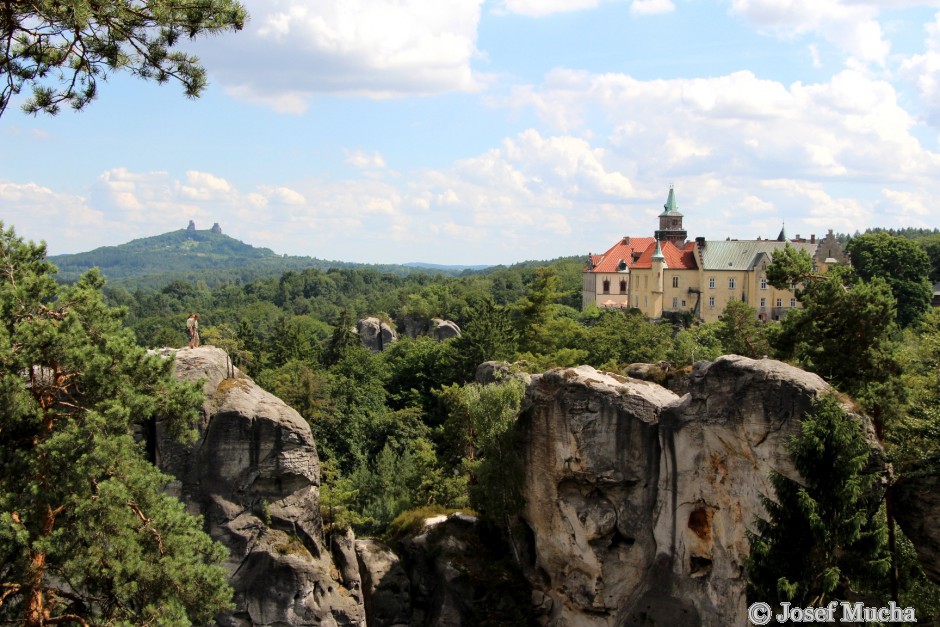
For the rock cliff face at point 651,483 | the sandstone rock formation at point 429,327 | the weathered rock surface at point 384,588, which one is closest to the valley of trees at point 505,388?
the rock cliff face at point 651,483

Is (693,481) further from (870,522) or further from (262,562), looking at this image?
(262,562)

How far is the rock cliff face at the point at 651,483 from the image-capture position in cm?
2219

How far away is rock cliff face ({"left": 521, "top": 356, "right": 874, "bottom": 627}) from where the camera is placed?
22188 millimetres

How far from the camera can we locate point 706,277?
76.5 m

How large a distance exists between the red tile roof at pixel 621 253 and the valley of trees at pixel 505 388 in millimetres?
7480

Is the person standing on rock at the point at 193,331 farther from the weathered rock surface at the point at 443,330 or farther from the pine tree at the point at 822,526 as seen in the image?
the weathered rock surface at the point at 443,330

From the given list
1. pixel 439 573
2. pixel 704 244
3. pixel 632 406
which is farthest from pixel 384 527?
pixel 704 244

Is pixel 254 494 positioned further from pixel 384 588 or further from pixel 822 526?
pixel 822 526

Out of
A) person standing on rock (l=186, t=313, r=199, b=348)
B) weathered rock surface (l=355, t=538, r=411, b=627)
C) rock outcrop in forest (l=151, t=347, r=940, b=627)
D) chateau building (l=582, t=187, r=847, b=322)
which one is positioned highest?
chateau building (l=582, t=187, r=847, b=322)

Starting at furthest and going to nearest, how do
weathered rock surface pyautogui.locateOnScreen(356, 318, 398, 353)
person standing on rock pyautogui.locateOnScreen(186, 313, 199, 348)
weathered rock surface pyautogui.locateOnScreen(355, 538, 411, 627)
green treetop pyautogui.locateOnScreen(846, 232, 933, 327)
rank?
weathered rock surface pyautogui.locateOnScreen(356, 318, 398, 353)
green treetop pyautogui.locateOnScreen(846, 232, 933, 327)
weathered rock surface pyautogui.locateOnScreen(355, 538, 411, 627)
person standing on rock pyautogui.locateOnScreen(186, 313, 199, 348)

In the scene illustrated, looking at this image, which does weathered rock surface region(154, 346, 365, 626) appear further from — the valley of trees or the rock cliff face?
the rock cliff face

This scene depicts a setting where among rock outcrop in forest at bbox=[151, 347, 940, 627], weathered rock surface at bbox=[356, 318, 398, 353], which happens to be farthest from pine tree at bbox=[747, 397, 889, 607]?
weathered rock surface at bbox=[356, 318, 398, 353]

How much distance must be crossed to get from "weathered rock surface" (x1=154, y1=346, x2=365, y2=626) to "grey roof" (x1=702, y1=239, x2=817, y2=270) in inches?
2266

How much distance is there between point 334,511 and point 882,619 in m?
16.8
